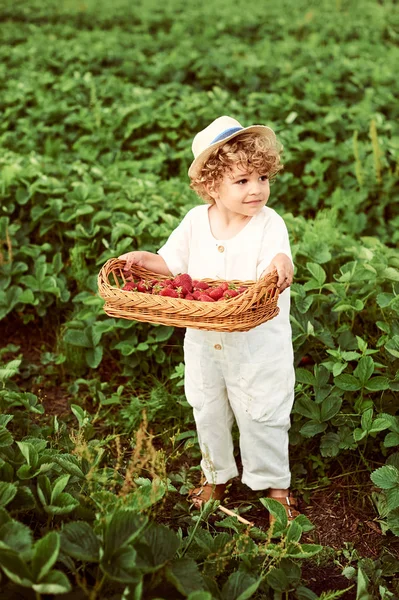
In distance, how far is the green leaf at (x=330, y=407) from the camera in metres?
2.72

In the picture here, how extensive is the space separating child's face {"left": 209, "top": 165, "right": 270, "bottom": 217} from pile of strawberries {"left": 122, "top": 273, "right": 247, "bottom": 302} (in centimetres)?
27

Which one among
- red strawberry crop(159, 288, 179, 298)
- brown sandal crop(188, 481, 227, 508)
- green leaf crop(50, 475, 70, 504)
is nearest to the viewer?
green leaf crop(50, 475, 70, 504)

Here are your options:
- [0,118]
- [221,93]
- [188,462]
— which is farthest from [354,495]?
[0,118]

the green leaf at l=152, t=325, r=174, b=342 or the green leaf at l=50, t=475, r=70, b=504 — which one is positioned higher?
the green leaf at l=50, t=475, r=70, b=504

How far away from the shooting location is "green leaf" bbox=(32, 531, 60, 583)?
1.59 metres

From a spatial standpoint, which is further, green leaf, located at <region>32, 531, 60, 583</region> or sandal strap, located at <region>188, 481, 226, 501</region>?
sandal strap, located at <region>188, 481, 226, 501</region>

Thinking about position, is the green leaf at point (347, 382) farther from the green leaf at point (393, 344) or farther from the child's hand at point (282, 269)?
the child's hand at point (282, 269)

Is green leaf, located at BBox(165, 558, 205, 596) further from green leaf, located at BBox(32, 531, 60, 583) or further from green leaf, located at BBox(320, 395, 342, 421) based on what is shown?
green leaf, located at BBox(320, 395, 342, 421)

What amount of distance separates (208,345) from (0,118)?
162 inches

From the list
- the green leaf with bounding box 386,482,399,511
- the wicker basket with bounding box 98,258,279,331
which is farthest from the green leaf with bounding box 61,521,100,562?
the green leaf with bounding box 386,482,399,511

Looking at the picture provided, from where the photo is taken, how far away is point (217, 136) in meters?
2.31

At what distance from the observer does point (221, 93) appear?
592cm

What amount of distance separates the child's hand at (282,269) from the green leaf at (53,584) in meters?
1.07

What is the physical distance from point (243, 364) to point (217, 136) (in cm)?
79
